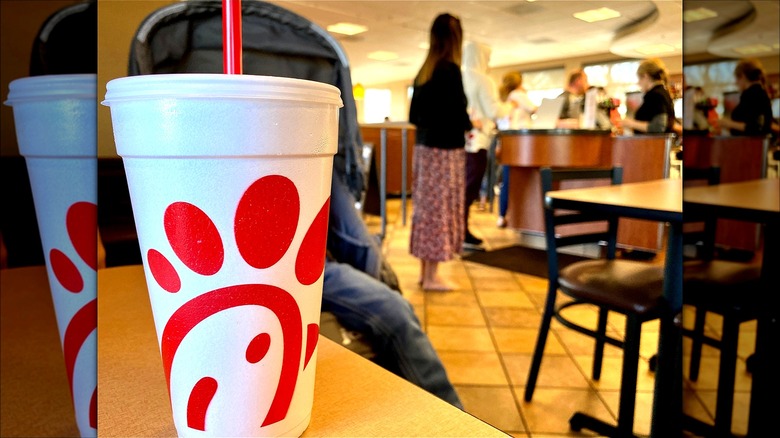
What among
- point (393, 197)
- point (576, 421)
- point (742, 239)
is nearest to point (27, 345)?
point (393, 197)

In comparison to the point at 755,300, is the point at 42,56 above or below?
above

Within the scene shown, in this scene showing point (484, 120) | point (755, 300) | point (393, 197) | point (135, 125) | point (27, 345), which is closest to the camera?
point (135, 125)

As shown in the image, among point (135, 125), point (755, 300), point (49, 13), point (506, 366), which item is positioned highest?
point (49, 13)

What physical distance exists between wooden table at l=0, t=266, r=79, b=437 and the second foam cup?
0.31 metres

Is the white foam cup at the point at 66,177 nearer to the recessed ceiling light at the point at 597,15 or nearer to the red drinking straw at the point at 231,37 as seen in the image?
the red drinking straw at the point at 231,37

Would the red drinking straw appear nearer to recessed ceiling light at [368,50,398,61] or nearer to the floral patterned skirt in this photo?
recessed ceiling light at [368,50,398,61]

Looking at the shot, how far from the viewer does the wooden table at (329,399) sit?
0.27 meters

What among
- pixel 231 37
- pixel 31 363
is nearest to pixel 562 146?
pixel 231 37

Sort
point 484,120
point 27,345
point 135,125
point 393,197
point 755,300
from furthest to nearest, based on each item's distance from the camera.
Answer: point 393,197, point 27,345, point 484,120, point 755,300, point 135,125

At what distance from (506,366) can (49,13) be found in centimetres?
65

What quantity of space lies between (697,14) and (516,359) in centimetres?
53

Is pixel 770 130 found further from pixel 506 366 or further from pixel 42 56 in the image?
pixel 42 56

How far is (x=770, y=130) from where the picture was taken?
0.29 meters

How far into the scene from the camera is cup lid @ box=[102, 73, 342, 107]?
0.21 metres
